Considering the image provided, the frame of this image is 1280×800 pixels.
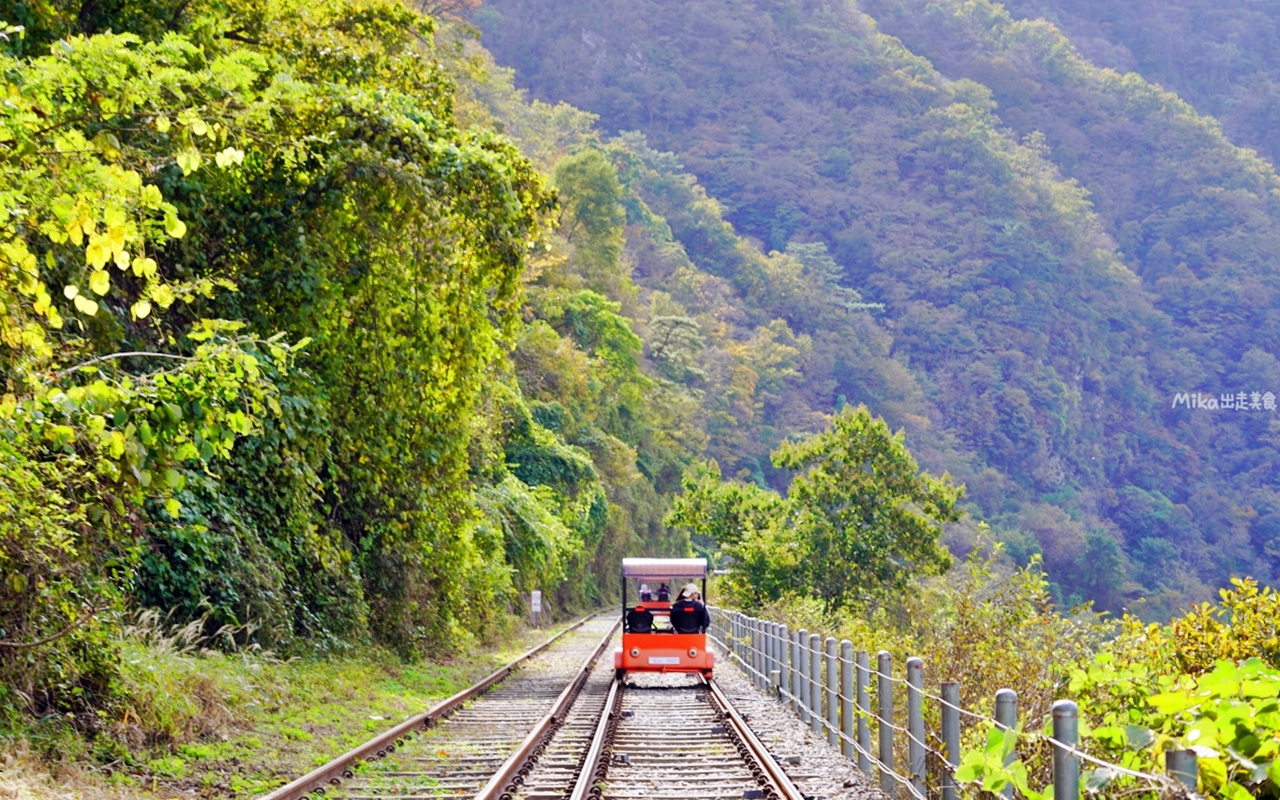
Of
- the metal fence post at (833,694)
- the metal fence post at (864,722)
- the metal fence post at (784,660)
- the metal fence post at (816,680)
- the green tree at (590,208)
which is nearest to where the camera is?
the metal fence post at (864,722)

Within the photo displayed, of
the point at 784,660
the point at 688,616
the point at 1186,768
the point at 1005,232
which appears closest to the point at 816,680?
the point at 784,660

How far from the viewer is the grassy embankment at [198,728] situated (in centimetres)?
892

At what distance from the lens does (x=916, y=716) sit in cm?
915

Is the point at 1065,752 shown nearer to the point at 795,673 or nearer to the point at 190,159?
the point at 190,159

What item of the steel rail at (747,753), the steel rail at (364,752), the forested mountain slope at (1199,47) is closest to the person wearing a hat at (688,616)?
the steel rail at (747,753)

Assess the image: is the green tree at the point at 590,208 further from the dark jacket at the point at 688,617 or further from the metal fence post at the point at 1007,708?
the metal fence post at the point at 1007,708

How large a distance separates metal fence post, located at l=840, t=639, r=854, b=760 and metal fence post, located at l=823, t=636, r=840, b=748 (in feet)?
0.56

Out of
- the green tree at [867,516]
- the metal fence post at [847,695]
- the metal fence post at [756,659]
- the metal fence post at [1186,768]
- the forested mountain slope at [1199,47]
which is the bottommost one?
the metal fence post at [756,659]

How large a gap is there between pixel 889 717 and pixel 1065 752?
498 cm

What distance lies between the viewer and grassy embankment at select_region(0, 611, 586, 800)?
892cm

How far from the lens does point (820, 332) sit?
11306 cm

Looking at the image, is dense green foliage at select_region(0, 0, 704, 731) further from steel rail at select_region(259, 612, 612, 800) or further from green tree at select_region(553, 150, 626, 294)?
green tree at select_region(553, 150, 626, 294)

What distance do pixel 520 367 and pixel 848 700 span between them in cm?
3710

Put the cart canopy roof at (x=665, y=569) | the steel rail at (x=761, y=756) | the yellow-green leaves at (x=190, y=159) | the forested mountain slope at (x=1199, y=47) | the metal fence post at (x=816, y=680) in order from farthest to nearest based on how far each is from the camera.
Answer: the forested mountain slope at (x=1199, y=47), the cart canopy roof at (x=665, y=569), the metal fence post at (x=816, y=680), the steel rail at (x=761, y=756), the yellow-green leaves at (x=190, y=159)
